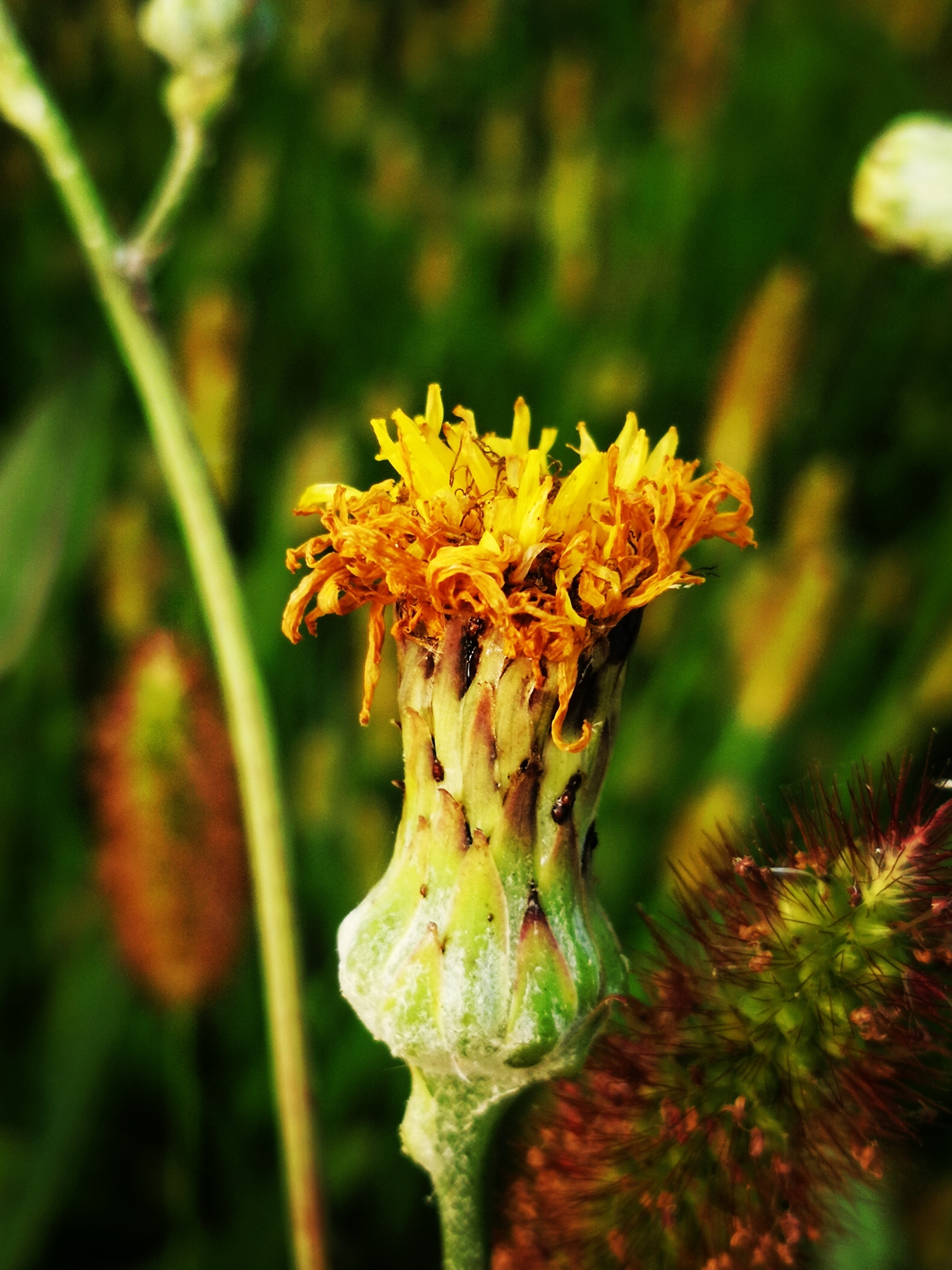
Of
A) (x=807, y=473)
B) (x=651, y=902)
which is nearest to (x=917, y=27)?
(x=807, y=473)

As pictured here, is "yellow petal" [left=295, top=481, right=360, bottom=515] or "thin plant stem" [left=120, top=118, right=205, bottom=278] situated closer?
"yellow petal" [left=295, top=481, right=360, bottom=515]

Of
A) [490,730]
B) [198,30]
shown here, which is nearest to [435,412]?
[490,730]

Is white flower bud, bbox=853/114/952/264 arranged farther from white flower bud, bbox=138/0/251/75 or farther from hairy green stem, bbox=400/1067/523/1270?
hairy green stem, bbox=400/1067/523/1270

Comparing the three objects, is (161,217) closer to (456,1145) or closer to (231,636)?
(231,636)

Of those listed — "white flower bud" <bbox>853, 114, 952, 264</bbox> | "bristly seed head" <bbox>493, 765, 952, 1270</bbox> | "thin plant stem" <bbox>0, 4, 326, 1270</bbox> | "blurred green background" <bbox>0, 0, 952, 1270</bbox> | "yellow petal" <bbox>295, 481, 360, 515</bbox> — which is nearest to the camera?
"bristly seed head" <bbox>493, 765, 952, 1270</bbox>

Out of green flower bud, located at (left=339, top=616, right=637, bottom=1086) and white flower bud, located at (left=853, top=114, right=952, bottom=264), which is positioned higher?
white flower bud, located at (left=853, top=114, right=952, bottom=264)

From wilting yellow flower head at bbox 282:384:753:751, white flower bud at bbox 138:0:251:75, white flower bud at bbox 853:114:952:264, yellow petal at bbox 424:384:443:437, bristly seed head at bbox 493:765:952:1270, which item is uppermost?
white flower bud at bbox 138:0:251:75

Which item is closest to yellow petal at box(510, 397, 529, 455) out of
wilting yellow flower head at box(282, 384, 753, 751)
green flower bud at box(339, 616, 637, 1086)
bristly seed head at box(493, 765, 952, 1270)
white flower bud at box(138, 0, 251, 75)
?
wilting yellow flower head at box(282, 384, 753, 751)
